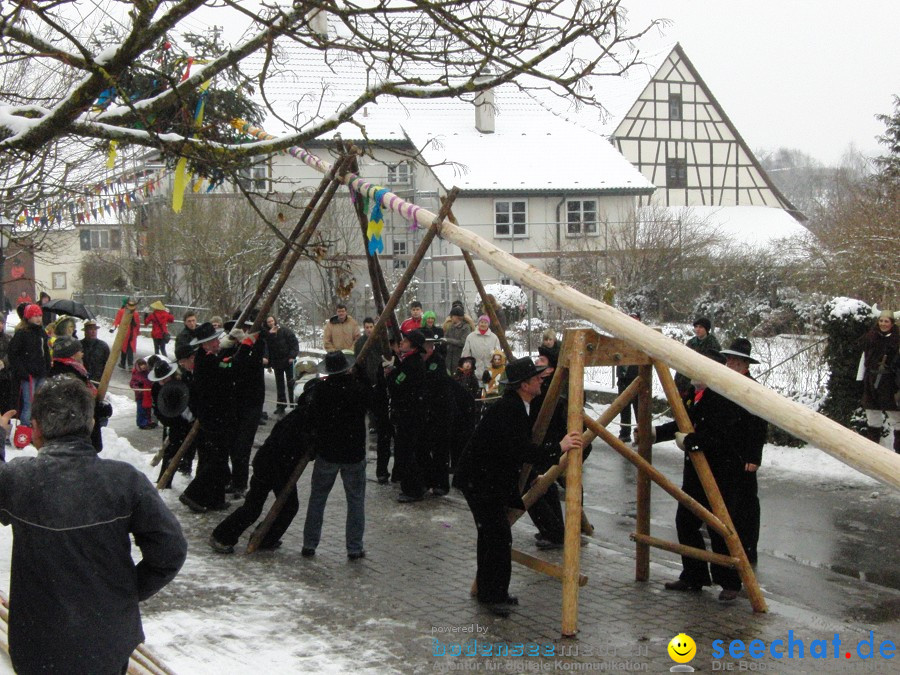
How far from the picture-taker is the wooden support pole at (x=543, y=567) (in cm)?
671

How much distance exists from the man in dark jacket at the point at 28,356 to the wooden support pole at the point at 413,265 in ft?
18.9

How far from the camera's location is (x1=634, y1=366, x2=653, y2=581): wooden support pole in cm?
738

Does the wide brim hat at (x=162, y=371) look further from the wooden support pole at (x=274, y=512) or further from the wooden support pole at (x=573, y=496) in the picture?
the wooden support pole at (x=573, y=496)

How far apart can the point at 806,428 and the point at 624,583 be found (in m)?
3.10

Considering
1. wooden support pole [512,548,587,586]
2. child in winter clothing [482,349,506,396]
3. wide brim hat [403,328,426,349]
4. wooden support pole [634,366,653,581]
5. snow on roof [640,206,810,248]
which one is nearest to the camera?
wooden support pole [512,548,587,586]

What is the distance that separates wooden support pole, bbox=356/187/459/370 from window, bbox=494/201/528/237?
100 feet

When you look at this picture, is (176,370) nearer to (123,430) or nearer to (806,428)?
(123,430)

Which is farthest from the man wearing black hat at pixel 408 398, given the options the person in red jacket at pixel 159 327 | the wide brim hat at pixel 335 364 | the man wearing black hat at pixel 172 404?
the person in red jacket at pixel 159 327

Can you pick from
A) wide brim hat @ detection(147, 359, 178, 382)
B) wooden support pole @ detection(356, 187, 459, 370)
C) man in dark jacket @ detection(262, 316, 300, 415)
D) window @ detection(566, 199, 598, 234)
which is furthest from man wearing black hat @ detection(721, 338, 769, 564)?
window @ detection(566, 199, 598, 234)

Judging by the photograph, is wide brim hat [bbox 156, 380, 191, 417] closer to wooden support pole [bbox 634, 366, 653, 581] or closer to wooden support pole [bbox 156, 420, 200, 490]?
wooden support pole [bbox 156, 420, 200, 490]

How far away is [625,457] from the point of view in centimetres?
689

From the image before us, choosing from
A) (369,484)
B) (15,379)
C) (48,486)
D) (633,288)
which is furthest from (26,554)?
(633,288)

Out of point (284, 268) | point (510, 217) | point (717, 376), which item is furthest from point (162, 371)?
point (510, 217)

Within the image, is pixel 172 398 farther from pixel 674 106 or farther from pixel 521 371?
pixel 674 106
